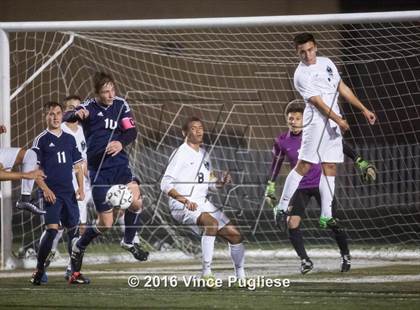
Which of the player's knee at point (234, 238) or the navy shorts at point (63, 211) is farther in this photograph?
the navy shorts at point (63, 211)

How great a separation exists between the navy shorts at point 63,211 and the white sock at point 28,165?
1.20 feet

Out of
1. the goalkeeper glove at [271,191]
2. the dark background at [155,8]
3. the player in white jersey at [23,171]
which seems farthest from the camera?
the dark background at [155,8]

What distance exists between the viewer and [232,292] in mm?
9844

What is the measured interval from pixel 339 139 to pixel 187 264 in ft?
8.47

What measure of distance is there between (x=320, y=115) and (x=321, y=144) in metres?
0.36

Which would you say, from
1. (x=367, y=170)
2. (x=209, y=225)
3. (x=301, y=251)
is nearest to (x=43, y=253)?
(x=209, y=225)

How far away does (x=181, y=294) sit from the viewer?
9.75m

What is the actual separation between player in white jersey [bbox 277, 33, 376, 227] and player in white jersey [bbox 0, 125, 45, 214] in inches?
90.6

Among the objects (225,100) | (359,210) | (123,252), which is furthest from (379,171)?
(123,252)

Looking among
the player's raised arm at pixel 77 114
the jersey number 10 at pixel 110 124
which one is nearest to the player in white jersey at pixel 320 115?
the jersey number 10 at pixel 110 124

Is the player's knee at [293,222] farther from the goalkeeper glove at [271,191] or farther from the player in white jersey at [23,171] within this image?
the player in white jersey at [23,171]

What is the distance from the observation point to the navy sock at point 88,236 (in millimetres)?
10750

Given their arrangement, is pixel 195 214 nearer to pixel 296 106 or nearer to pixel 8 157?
pixel 296 106

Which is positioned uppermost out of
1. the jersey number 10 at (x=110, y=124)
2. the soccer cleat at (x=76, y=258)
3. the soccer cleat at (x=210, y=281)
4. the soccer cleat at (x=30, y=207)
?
the jersey number 10 at (x=110, y=124)
